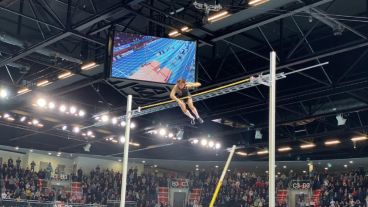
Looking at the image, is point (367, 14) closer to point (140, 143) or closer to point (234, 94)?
point (234, 94)

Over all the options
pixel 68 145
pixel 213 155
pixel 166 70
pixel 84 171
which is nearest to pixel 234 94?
pixel 166 70

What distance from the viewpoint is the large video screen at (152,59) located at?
15.2 meters

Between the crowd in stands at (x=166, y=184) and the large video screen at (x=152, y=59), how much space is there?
1769 centimetres

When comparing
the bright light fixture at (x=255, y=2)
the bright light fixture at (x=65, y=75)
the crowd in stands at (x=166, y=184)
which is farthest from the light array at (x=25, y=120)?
the bright light fixture at (x=255, y=2)

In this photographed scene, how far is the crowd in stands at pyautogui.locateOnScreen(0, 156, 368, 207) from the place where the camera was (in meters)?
31.2

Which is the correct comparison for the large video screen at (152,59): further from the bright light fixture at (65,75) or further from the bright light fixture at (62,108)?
the bright light fixture at (62,108)

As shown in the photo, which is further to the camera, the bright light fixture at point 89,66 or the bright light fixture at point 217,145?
the bright light fixture at point 217,145

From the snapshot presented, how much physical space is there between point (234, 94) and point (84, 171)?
69.5ft

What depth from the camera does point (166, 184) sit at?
37.6 meters

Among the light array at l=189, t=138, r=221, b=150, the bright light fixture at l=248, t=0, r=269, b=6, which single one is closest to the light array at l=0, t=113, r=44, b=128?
the light array at l=189, t=138, r=221, b=150

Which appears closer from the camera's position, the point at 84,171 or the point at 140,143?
the point at 140,143

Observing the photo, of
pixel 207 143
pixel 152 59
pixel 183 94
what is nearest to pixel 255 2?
pixel 183 94

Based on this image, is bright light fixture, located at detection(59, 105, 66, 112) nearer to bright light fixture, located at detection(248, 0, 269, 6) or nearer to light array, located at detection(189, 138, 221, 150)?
light array, located at detection(189, 138, 221, 150)

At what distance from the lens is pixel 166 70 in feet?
50.7
